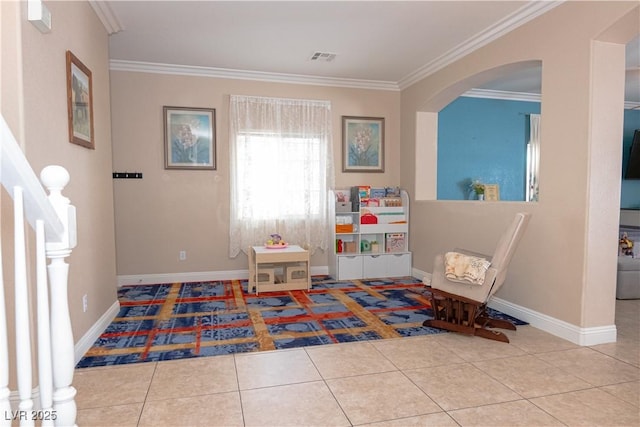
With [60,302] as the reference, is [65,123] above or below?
above

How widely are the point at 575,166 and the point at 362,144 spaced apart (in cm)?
308

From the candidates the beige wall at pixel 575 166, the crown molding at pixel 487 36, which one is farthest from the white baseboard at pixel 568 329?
the crown molding at pixel 487 36

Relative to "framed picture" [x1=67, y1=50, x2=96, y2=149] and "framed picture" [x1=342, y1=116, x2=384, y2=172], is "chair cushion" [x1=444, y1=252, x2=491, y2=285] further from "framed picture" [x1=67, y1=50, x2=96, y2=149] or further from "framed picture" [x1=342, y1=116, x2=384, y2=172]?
"framed picture" [x1=67, y1=50, x2=96, y2=149]

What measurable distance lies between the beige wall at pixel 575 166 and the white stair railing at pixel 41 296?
3.30 m

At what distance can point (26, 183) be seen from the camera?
112 centimetres

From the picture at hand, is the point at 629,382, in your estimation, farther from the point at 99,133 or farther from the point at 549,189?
the point at 99,133

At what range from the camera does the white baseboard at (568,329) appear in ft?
10.00

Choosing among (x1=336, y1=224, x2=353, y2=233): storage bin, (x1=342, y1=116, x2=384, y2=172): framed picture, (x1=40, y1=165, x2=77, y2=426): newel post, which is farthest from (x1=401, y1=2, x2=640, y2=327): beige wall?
(x1=40, y1=165, x2=77, y2=426): newel post

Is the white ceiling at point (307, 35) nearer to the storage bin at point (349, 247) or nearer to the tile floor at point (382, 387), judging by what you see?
the storage bin at point (349, 247)

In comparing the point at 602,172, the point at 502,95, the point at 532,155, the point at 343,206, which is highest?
the point at 502,95

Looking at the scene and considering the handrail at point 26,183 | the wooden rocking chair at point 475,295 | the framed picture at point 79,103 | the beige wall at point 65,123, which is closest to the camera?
the handrail at point 26,183

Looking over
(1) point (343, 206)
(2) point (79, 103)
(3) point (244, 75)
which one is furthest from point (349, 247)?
(2) point (79, 103)

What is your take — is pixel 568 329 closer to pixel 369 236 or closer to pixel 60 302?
pixel 369 236

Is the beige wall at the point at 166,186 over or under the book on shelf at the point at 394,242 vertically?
over
